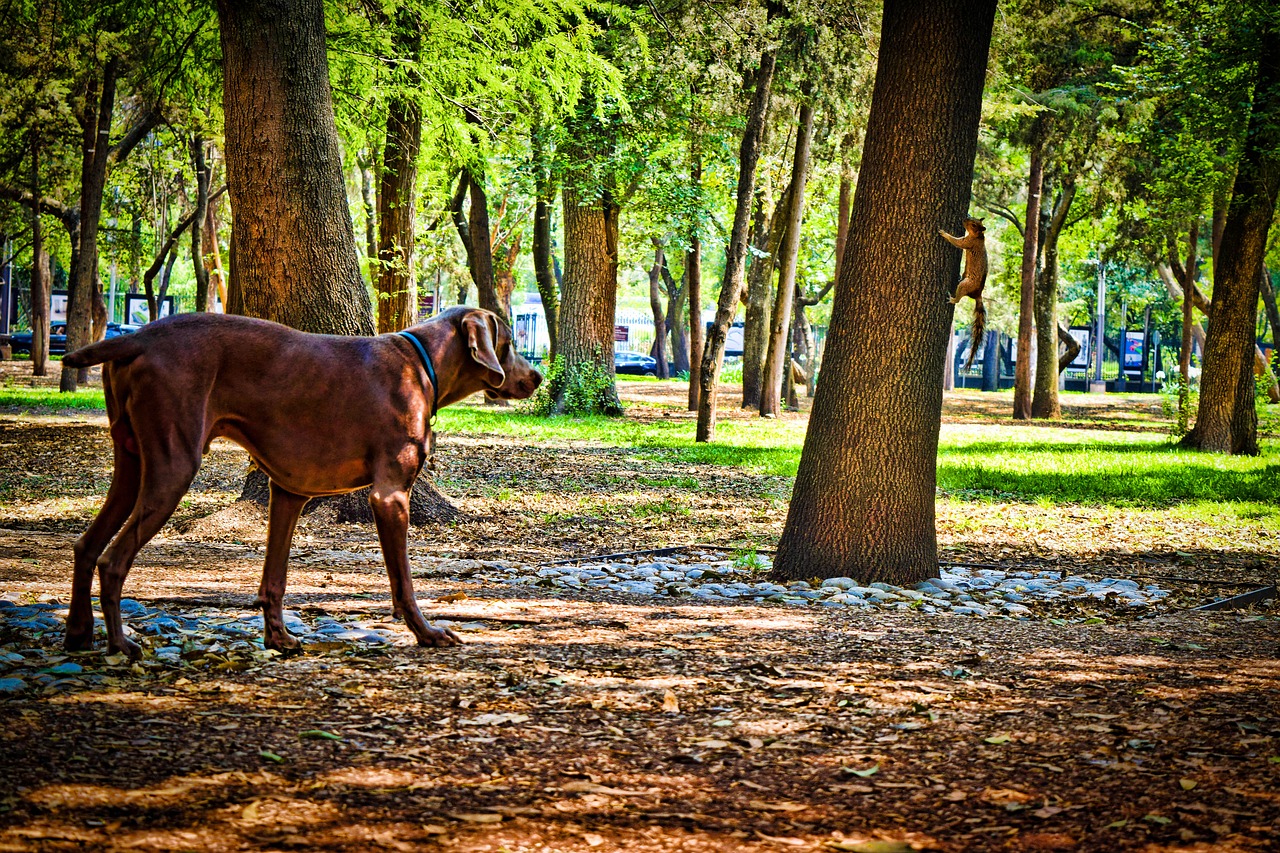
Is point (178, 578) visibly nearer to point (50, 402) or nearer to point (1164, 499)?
point (1164, 499)

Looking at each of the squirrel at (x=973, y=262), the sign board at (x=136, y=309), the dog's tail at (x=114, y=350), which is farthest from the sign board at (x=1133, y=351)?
the dog's tail at (x=114, y=350)

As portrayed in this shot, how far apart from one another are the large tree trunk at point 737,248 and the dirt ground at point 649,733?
1221 centimetres

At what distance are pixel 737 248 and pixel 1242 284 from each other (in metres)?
8.27

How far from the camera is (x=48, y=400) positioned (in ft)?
81.8

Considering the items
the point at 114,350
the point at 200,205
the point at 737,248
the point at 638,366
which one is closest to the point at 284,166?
the point at 114,350

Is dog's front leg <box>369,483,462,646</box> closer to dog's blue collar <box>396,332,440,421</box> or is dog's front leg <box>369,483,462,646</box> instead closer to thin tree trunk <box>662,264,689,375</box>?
dog's blue collar <box>396,332,440,421</box>

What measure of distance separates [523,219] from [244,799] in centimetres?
3410

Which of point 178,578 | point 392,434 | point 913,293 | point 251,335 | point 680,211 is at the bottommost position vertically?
point 178,578

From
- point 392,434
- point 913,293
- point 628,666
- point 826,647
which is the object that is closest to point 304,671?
point 392,434

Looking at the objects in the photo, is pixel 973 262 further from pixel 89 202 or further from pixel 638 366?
pixel 638 366

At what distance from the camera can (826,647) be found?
6188 mm

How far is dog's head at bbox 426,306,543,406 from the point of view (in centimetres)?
569

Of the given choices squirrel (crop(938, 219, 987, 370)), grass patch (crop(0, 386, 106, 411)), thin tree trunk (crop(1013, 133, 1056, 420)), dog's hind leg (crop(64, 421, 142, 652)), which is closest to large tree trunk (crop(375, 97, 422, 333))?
grass patch (crop(0, 386, 106, 411))

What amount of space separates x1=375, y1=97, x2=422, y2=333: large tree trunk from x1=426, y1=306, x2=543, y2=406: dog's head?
1346 cm
